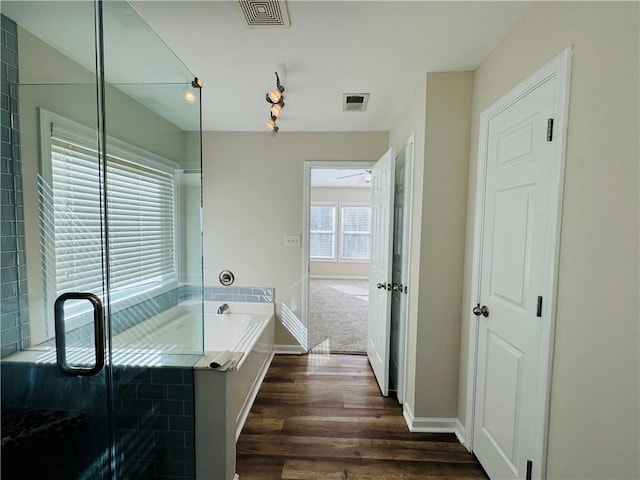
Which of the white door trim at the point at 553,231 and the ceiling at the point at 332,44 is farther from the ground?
the ceiling at the point at 332,44

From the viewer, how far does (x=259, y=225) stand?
3.14 m

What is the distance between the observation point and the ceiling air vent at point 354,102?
7.24ft

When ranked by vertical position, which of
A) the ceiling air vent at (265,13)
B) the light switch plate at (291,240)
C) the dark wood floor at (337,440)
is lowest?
the dark wood floor at (337,440)

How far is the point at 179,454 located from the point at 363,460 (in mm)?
1055

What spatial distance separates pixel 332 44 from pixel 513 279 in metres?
1.59

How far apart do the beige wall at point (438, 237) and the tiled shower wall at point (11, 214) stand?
2078 millimetres

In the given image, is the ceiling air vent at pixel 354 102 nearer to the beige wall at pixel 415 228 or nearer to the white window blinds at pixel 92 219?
the beige wall at pixel 415 228

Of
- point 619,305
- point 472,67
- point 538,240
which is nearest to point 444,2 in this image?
point 472,67

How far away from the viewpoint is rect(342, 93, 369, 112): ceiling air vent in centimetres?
221

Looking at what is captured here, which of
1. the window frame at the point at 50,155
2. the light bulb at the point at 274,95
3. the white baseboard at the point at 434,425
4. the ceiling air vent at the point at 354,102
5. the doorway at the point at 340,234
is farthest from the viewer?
the doorway at the point at 340,234

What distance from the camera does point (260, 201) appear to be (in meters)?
3.13

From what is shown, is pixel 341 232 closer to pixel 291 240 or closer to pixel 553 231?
pixel 291 240

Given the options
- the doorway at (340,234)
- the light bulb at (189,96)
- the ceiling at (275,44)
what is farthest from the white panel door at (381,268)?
the doorway at (340,234)

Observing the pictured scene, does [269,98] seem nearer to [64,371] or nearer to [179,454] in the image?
[64,371]
